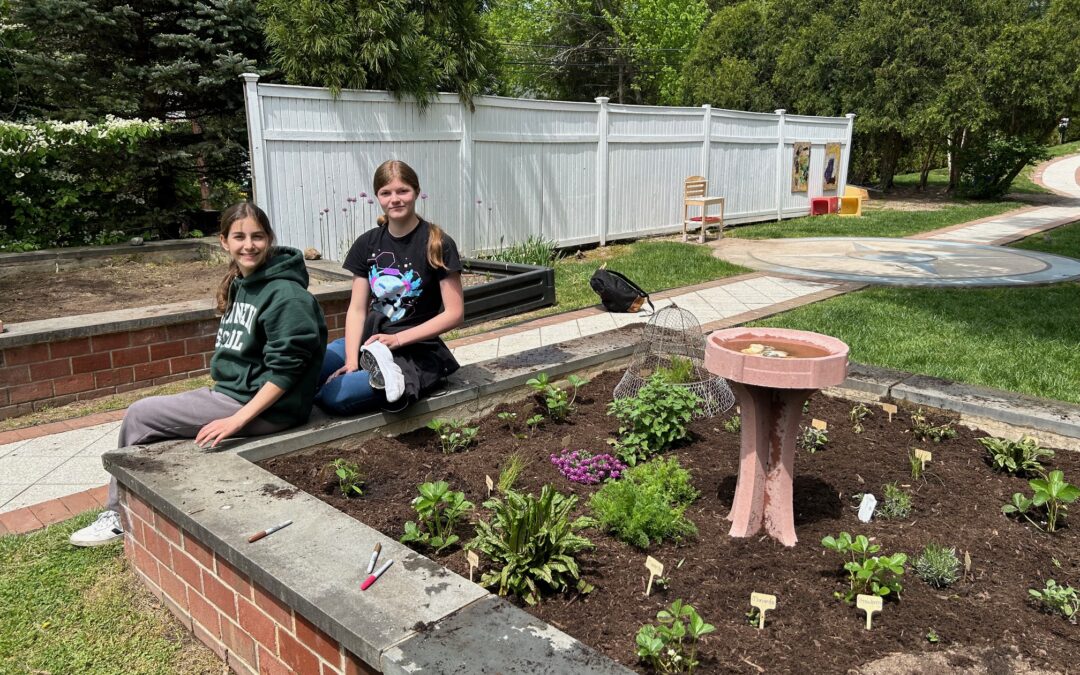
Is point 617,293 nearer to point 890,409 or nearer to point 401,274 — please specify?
point 890,409

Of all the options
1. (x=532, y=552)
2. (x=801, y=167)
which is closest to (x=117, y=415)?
(x=532, y=552)

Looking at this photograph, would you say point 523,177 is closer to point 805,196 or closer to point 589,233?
point 589,233

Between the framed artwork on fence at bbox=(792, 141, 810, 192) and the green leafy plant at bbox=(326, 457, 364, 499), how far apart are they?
16307 millimetres

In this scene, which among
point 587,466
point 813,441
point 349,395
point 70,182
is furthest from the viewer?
point 70,182

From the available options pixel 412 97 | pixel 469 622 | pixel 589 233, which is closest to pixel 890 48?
pixel 589 233

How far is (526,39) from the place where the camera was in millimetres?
43844

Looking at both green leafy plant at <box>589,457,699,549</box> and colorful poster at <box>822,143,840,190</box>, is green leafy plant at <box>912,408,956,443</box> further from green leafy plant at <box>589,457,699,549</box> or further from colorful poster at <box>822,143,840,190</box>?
colorful poster at <box>822,143,840,190</box>

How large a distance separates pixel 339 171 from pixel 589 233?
4519mm

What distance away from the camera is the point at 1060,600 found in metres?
2.49

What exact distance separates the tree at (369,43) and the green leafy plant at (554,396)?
621cm

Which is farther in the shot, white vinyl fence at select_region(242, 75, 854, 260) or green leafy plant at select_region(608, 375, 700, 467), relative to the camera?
white vinyl fence at select_region(242, 75, 854, 260)

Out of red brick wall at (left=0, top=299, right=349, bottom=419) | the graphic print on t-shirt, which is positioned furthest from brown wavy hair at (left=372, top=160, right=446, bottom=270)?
red brick wall at (left=0, top=299, right=349, bottom=419)

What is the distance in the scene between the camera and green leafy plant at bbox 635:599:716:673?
81.6 inches

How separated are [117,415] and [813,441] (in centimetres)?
433
